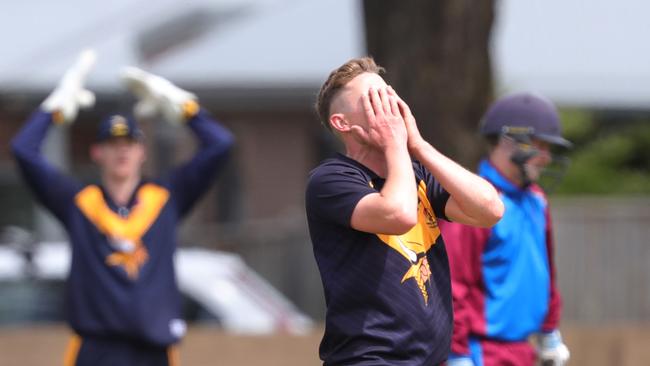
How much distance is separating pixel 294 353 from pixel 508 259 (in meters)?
3.89

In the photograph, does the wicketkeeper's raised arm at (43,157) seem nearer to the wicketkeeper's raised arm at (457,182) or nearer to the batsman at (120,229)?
the batsman at (120,229)

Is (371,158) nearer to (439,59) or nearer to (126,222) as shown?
(126,222)

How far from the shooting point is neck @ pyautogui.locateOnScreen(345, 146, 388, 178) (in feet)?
15.3

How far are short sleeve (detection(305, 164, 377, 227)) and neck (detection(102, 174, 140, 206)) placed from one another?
2.92 metres

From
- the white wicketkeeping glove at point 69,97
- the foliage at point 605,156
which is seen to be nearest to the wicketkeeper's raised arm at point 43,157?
the white wicketkeeping glove at point 69,97

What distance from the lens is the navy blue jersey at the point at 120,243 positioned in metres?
7.10

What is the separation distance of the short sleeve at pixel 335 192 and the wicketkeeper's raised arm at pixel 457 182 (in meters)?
0.20

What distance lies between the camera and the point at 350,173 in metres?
4.57

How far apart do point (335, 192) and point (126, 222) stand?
3004mm

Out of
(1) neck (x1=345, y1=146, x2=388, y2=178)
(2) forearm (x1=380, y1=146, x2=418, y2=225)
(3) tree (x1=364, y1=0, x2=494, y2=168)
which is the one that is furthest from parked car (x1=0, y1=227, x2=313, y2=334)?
(2) forearm (x1=380, y1=146, x2=418, y2=225)

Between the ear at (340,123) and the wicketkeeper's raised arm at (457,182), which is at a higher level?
the ear at (340,123)

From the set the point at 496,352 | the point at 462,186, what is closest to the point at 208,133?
the point at 496,352

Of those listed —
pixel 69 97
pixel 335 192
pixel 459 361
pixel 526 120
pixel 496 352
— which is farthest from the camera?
pixel 69 97

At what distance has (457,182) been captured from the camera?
454cm
